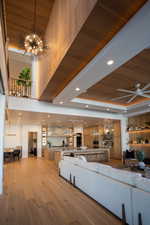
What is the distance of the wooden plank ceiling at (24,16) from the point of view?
13.0 feet

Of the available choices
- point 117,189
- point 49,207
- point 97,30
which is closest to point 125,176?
point 117,189

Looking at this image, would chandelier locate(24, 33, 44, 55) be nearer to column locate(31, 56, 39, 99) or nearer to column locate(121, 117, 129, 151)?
column locate(31, 56, 39, 99)

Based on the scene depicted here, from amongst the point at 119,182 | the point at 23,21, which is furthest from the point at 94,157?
the point at 23,21

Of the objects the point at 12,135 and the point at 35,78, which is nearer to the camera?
the point at 35,78

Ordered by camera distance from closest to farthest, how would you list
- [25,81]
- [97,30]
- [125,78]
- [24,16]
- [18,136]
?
[97,30]
[24,16]
[125,78]
[25,81]
[18,136]

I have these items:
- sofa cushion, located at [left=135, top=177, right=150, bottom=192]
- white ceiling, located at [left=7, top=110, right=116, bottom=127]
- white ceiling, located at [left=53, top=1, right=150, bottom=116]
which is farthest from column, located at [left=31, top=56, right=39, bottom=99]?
sofa cushion, located at [left=135, top=177, right=150, bottom=192]

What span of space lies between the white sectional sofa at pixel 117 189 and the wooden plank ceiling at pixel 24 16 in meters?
4.76

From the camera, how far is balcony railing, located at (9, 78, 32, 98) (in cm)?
629

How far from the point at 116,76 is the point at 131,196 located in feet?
11.1

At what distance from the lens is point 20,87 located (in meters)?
6.48

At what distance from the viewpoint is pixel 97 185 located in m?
3.09

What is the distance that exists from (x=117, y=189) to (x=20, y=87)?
583 centimetres

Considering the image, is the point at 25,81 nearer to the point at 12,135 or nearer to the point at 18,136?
the point at 12,135

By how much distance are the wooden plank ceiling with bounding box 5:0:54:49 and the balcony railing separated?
184cm
